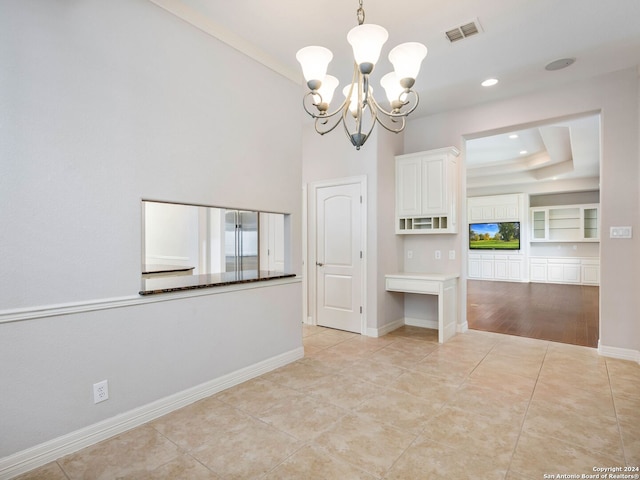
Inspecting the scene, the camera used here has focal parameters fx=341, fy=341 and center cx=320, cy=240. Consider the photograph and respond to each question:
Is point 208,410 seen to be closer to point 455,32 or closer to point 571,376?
point 571,376

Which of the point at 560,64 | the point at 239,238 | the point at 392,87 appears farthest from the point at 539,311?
the point at 392,87

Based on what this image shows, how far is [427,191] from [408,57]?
2.62 metres

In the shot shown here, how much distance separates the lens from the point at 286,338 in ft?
11.0

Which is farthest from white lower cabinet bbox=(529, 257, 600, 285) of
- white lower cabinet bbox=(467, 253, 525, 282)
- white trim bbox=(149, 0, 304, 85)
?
white trim bbox=(149, 0, 304, 85)

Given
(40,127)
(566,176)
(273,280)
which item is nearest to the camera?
(40,127)

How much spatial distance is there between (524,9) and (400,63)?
4.50 ft

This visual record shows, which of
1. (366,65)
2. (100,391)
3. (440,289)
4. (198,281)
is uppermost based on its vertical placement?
(366,65)

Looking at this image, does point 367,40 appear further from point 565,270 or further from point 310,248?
point 565,270

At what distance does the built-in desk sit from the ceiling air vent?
7.96ft

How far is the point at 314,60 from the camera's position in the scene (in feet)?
6.63

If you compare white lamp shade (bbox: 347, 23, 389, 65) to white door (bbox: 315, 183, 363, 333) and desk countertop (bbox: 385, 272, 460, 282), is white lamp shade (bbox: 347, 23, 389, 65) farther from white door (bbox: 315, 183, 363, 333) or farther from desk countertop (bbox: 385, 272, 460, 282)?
desk countertop (bbox: 385, 272, 460, 282)

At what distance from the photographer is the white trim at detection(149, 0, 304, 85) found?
2.44 metres

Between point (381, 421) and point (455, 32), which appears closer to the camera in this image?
point (381, 421)

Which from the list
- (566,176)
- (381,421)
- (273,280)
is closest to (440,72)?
(273,280)
